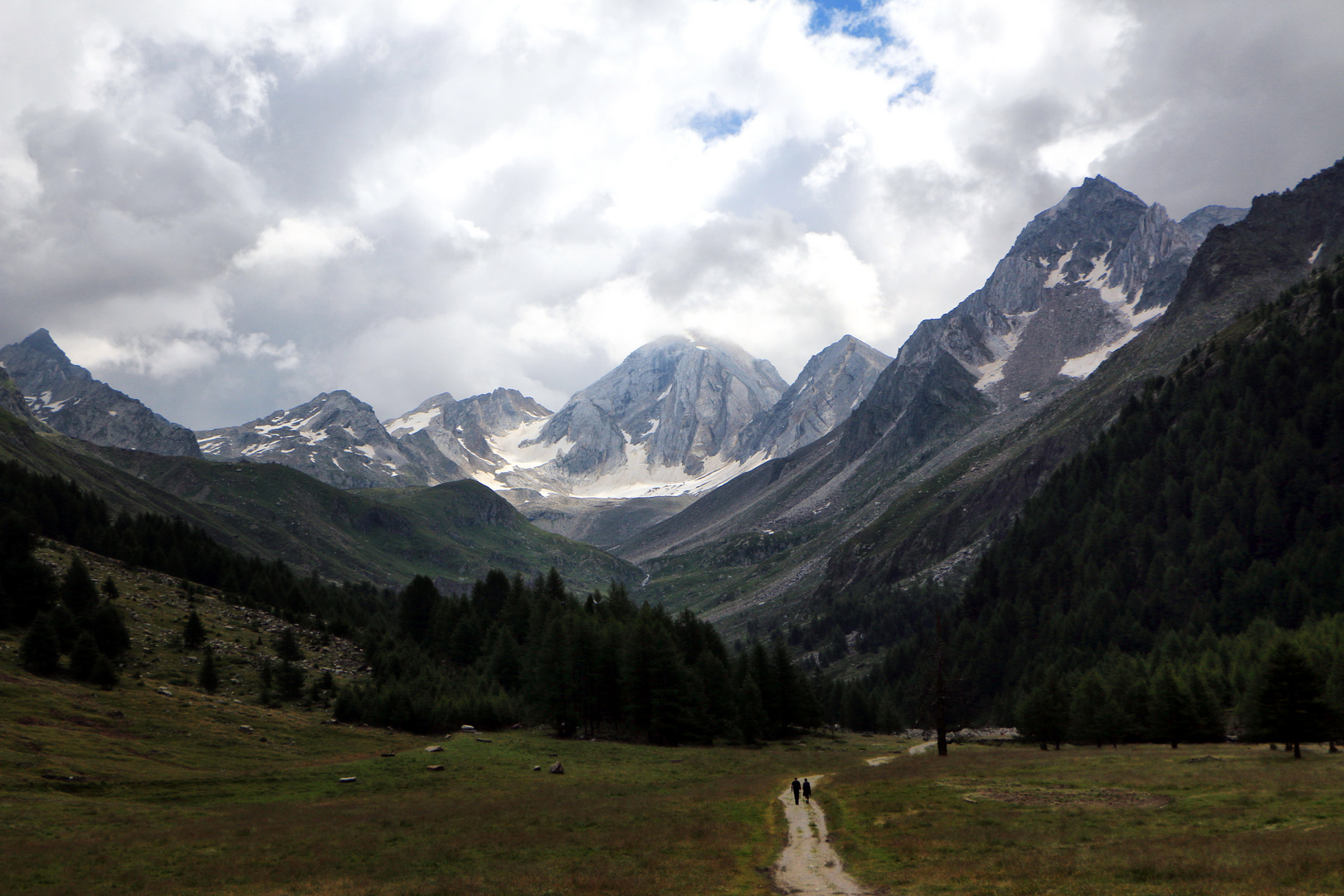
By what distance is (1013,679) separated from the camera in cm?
14625

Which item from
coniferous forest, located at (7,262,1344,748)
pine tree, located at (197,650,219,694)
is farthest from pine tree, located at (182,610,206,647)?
pine tree, located at (197,650,219,694)

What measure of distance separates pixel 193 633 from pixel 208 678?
14.5m

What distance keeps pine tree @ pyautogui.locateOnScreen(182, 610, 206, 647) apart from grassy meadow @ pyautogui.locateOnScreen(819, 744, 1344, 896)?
76056 mm

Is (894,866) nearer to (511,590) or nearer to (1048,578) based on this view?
(511,590)

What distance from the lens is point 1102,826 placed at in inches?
1212

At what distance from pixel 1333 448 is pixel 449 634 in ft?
511

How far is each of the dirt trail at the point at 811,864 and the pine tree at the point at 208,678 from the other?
64.2 metres

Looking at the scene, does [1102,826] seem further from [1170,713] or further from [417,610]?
[417,610]

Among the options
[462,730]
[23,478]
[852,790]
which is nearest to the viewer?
[852,790]

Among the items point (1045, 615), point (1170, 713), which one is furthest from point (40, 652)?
point (1045, 615)

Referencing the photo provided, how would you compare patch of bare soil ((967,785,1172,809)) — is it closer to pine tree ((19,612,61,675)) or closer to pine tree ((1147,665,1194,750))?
pine tree ((1147,665,1194,750))

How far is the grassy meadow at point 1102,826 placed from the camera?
2231 centimetres

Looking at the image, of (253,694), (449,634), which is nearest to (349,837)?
(253,694)

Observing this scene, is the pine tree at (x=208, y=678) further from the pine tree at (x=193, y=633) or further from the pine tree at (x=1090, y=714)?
the pine tree at (x=1090, y=714)
